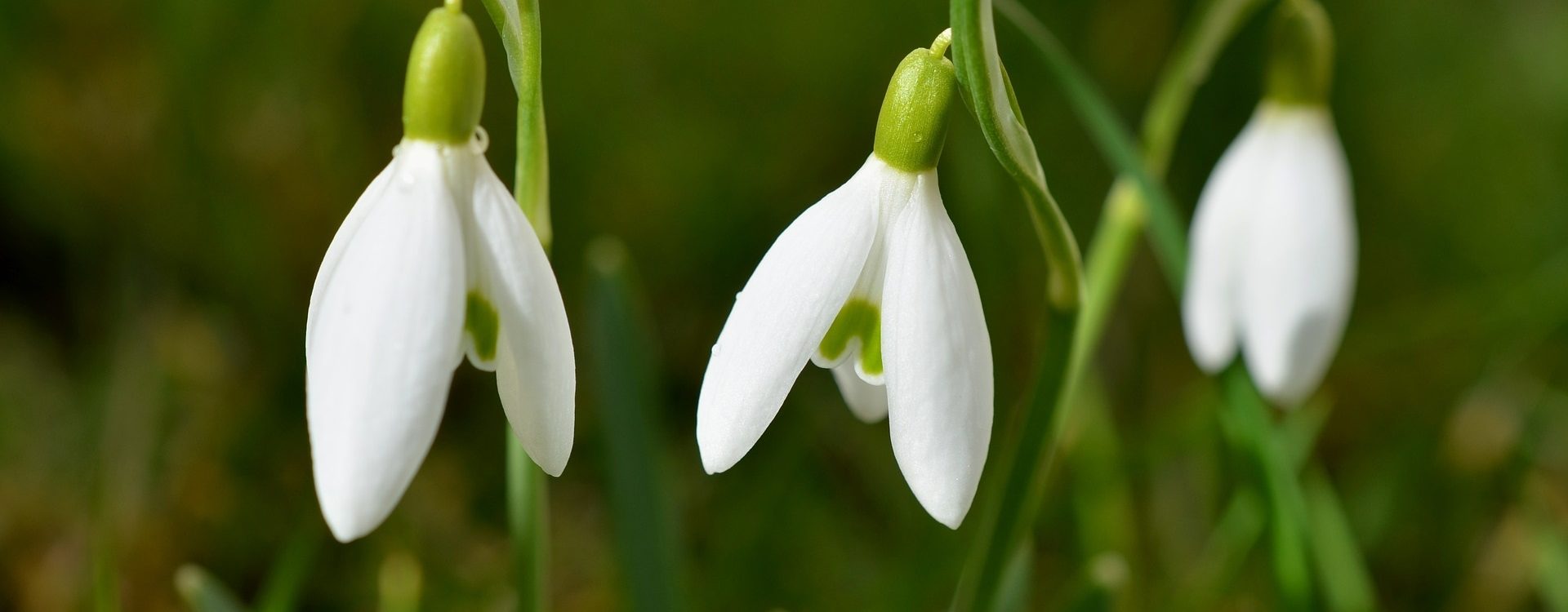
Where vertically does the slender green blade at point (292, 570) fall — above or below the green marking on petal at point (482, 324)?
below

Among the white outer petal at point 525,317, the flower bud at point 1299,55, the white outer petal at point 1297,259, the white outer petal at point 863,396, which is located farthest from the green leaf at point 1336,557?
the white outer petal at point 525,317

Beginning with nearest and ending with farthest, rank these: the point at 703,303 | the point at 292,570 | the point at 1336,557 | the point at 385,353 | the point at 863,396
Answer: the point at 385,353
the point at 863,396
the point at 292,570
the point at 1336,557
the point at 703,303

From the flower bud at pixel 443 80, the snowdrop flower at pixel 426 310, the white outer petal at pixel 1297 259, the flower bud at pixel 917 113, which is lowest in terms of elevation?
the snowdrop flower at pixel 426 310

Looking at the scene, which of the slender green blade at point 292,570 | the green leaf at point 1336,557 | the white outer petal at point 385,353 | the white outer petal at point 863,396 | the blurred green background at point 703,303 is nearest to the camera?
the white outer petal at point 385,353

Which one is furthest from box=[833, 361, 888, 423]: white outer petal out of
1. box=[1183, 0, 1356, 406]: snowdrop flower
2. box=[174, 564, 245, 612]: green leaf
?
box=[174, 564, 245, 612]: green leaf

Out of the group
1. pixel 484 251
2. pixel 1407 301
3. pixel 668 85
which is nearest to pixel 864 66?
pixel 668 85

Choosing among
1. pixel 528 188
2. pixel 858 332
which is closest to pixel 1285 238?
pixel 858 332

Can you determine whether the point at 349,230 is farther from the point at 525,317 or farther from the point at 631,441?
the point at 631,441

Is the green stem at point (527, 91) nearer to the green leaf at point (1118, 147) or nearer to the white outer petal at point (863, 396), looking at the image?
the white outer petal at point (863, 396)
